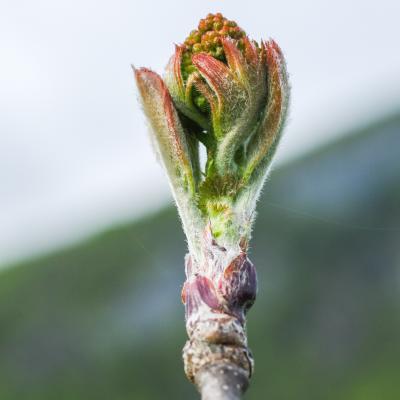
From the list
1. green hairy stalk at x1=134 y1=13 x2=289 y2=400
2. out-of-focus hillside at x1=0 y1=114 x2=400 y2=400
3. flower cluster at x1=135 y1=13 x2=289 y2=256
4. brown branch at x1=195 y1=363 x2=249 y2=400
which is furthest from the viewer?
out-of-focus hillside at x1=0 y1=114 x2=400 y2=400

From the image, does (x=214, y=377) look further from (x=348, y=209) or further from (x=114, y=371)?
(x=348, y=209)

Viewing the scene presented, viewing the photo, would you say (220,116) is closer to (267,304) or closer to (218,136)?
(218,136)

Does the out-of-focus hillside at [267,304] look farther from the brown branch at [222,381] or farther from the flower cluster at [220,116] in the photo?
the brown branch at [222,381]

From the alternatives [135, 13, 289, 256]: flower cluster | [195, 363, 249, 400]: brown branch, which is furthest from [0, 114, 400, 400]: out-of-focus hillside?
[195, 363, 249, 400]: brown branch

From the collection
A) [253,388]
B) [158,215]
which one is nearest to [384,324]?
[253,388]

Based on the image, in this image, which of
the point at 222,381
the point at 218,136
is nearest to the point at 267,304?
the point at 218,136

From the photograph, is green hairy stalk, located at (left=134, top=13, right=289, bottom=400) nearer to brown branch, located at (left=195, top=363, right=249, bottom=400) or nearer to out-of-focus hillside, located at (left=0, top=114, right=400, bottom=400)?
brown branch, located at (left=195, top=363, right=249, bottom=400)
